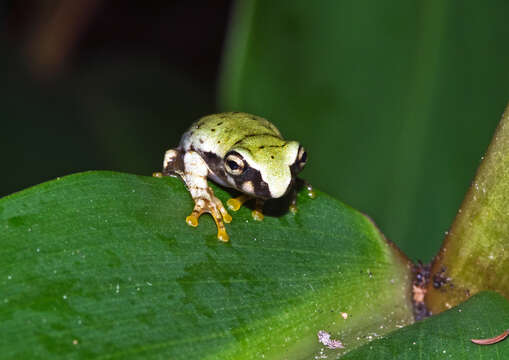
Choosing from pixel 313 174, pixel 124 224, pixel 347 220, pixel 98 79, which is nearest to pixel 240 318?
pixel 124 224

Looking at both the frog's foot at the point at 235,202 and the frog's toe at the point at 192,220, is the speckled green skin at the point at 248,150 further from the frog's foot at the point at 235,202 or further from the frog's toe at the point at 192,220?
the frog's toe at the point at 192,220

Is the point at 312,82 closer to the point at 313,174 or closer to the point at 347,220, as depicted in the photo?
the point at 313,174

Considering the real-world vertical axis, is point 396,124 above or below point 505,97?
below

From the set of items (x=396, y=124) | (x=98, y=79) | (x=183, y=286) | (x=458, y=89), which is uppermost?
(x=458, y=89)

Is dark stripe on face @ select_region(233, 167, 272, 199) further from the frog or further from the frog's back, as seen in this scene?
the frog's back

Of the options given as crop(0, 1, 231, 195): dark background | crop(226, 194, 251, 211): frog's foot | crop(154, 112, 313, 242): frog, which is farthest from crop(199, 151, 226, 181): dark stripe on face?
crop(0, 1, 231, 195): dark background

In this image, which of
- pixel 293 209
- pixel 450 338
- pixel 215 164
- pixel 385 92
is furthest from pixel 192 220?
pixel 385 92

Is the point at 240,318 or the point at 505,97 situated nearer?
the point at 240,318
